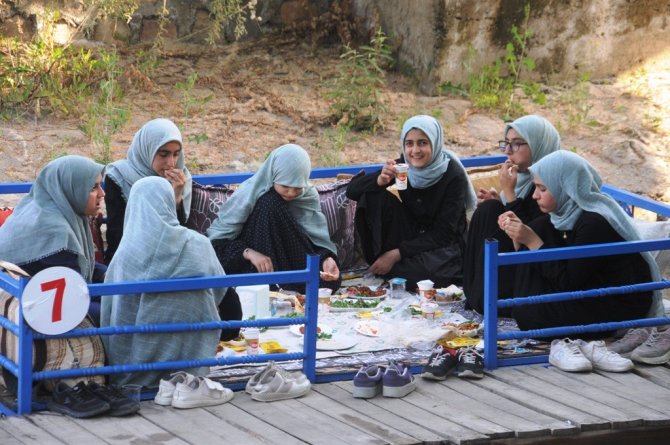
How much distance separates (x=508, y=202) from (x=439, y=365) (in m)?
1.60

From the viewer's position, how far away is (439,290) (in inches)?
291

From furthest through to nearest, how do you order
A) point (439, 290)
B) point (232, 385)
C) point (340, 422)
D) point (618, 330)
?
point (439, 290) < point (618, 330) < point (232, 385) < point (340, 422)

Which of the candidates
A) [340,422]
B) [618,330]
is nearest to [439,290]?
[618,330]

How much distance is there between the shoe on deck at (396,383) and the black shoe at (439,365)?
0.17 meters

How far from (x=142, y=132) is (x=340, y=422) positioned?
Result: 101 inches

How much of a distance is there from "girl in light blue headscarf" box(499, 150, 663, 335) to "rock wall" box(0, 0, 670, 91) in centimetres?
445

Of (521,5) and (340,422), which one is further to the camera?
(521,5)

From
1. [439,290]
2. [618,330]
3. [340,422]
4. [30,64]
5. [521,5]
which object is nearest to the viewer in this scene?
[340,422]

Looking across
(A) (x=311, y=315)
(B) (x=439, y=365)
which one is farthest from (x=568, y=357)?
(A) (x=311, y=315)

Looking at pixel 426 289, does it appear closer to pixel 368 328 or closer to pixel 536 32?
pixel 368 328

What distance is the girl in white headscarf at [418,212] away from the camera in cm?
756

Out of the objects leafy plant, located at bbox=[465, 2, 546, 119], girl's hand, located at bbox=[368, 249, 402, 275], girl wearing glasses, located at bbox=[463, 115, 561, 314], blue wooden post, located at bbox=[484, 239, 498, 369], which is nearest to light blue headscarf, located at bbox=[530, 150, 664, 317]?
girl wearing glasses, located at bbox=[463, 115, 561, 314]

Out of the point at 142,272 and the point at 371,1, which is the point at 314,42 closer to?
the point at 371,1

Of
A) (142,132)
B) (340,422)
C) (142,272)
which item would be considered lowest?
(340,422)
